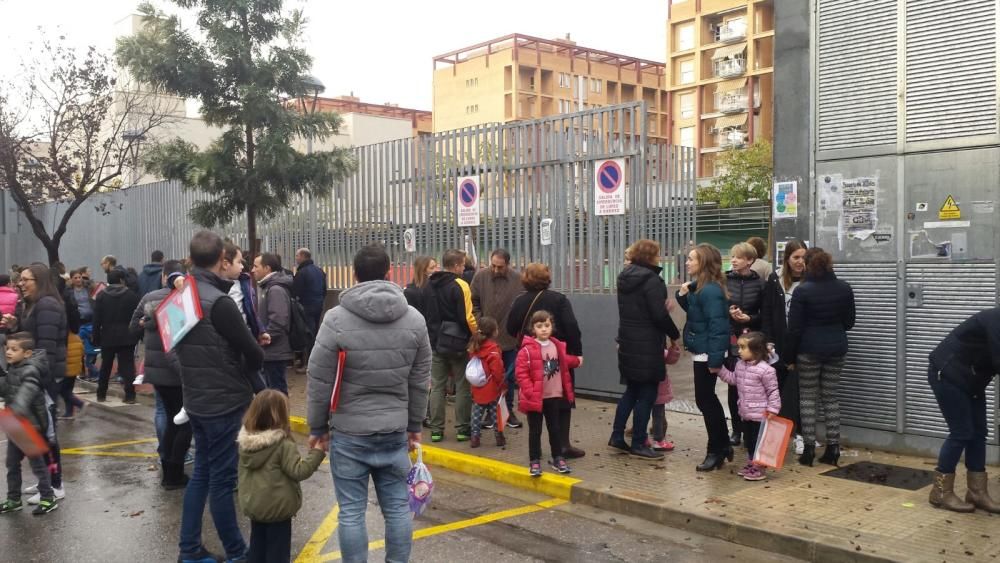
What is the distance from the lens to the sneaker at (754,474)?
7094mm

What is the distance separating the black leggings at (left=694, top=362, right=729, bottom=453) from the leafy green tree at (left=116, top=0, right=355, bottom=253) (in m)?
8.57

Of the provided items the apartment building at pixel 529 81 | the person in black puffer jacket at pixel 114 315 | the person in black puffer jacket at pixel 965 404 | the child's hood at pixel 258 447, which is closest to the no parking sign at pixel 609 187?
the person in black puffer jacket at pixel 965 404

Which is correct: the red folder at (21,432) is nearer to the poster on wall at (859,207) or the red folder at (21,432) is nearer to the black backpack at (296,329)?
the black backpack at (296,329)

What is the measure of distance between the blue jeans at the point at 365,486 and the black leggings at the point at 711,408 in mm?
3474

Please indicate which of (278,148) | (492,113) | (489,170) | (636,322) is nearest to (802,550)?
(636,322)

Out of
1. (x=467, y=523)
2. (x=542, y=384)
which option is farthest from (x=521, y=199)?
(x=467, y=523)

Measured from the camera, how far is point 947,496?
618 centimetres

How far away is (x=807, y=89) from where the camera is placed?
8.41 m

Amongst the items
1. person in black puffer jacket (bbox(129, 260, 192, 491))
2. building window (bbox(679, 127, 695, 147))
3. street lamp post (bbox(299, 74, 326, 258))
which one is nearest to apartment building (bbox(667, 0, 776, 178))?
building window (bbox(679, 127, 695, 147))

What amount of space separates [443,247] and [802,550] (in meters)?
8.50

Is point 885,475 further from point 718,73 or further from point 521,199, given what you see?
Answer: point 718,73

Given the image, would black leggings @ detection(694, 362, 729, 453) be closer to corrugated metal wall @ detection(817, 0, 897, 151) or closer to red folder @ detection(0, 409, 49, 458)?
corrugated metal wall @ detection(817, 0, 897, 151)

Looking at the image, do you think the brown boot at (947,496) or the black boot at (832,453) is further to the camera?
the black boot at (832,453)

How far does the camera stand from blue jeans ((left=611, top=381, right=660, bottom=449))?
7.77 m
